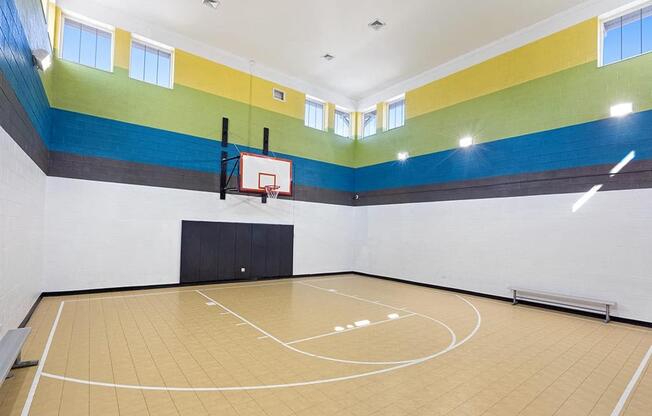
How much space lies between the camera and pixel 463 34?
341 inches

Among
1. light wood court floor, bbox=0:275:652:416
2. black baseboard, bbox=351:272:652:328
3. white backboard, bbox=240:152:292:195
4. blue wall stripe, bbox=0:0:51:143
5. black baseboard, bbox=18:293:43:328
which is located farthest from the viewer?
white backboard, bbox=240:152:292:195

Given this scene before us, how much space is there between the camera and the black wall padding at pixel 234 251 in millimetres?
9234

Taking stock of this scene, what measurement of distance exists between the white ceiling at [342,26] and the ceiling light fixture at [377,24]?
11 centimetres

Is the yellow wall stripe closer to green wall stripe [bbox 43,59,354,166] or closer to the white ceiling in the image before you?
the white ceiling

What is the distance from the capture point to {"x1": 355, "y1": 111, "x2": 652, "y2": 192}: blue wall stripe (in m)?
6.67

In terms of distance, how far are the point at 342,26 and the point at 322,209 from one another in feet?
19.5

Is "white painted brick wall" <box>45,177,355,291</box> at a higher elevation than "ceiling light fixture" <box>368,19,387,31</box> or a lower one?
lower

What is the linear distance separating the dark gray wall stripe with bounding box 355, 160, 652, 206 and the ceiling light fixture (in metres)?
4.64

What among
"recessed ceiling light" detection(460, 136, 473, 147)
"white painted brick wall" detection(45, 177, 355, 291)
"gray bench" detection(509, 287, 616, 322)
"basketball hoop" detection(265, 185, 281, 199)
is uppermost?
"recessed ceiling light" detection(460, 136, 473, 147)

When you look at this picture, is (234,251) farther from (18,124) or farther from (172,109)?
(18,124)

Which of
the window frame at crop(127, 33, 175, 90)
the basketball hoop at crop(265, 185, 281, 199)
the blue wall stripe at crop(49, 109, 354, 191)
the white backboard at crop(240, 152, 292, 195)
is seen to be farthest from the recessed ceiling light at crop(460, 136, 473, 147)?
the window frame at crop(127, 33, 175, 90)

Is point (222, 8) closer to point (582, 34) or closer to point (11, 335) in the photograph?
point (11, 335)

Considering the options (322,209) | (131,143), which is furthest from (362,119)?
(131,143)

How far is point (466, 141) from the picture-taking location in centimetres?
957
